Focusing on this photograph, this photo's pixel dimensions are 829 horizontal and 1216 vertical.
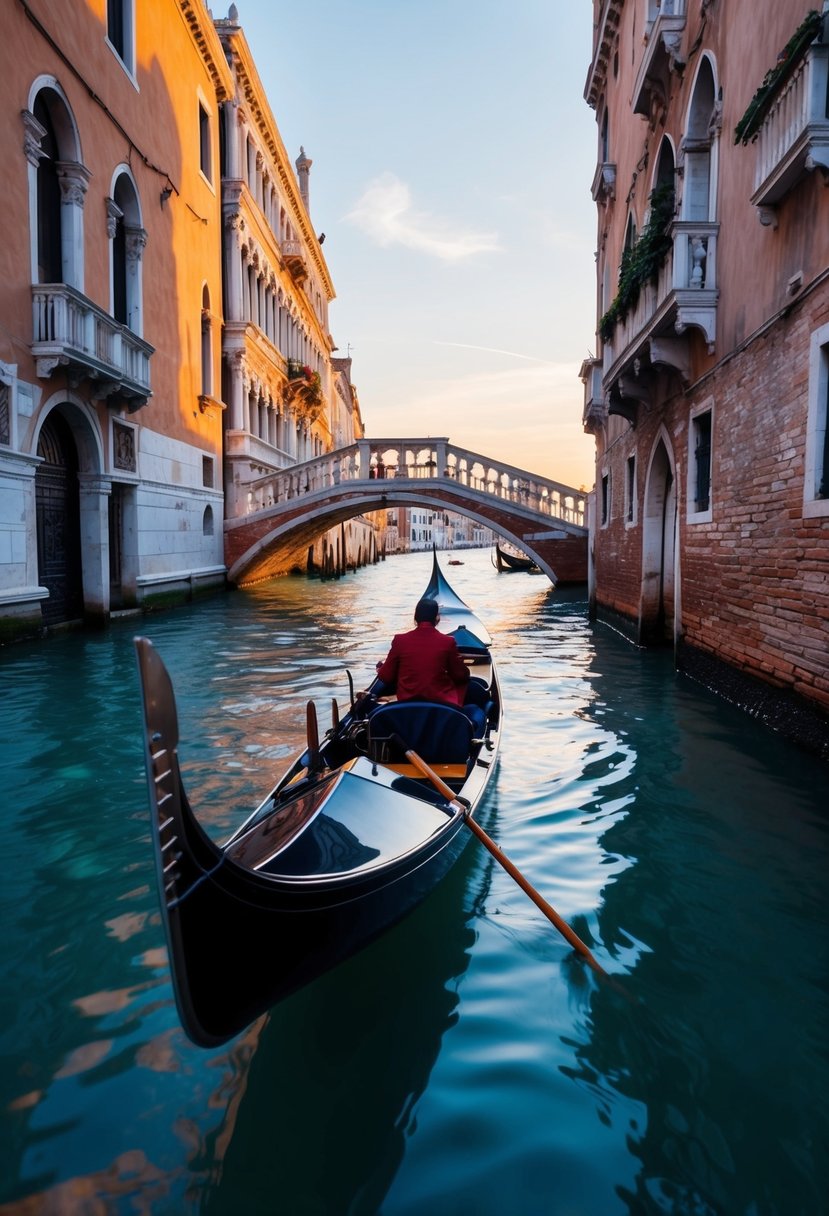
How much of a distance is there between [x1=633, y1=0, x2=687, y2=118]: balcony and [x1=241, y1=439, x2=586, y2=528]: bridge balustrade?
6854 mm

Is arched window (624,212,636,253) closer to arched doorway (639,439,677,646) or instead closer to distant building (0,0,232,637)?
arched doorway (639,439,677,646)

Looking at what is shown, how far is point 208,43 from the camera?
1158 centimetres

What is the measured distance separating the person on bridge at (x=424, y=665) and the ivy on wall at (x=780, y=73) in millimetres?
2609

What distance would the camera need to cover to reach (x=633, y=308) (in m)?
6.68

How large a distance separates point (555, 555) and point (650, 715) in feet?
30.2

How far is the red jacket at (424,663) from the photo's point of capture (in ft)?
10.3

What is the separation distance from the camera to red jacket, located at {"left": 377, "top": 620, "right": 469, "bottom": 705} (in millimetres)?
3129

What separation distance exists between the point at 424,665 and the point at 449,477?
1075 centimetres

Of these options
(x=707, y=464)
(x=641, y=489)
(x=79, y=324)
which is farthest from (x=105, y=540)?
(x=707, y=464)

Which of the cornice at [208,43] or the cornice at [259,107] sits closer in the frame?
the cornice at [208,43]

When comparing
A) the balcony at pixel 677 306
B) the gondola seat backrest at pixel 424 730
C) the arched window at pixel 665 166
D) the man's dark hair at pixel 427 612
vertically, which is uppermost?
the arched window at pixel 665 166

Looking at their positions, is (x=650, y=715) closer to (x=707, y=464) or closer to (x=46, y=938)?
(x=707, y=464)

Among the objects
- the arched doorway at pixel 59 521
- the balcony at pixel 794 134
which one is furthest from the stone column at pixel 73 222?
the balcony at pixel 794 134

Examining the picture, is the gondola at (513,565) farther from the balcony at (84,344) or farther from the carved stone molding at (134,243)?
the balcony at (84,344)
